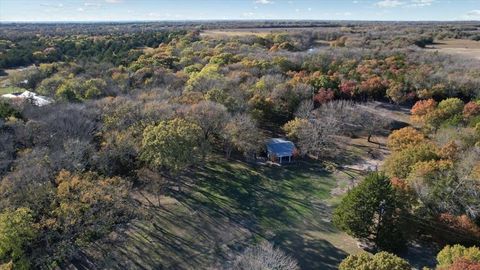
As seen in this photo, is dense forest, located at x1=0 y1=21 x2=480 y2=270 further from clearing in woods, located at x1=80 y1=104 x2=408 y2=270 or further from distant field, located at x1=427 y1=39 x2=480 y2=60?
distant field, located at x1=427 y1=39 x2=480 y2=60

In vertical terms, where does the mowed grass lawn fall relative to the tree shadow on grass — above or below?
above

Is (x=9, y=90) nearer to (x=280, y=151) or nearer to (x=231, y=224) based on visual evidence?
(x=280, y=151)

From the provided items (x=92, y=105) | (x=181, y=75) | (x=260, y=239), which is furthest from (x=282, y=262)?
(x=181, y=75)

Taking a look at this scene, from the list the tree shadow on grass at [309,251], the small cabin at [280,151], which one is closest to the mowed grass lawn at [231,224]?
the tree shadow on grass at [309,251]

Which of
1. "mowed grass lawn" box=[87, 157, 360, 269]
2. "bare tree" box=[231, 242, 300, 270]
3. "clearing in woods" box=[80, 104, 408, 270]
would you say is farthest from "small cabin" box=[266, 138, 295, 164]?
"bare tree" box=[231, 242, 300, 270]

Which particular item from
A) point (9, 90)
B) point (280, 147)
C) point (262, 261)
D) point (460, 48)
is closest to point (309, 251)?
point (262, 261)

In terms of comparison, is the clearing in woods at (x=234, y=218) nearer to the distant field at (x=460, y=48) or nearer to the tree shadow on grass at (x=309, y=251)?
the tree shadow on grass at (x=309, y=251)

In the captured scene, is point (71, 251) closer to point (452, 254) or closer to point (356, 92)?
point (452, 254)
